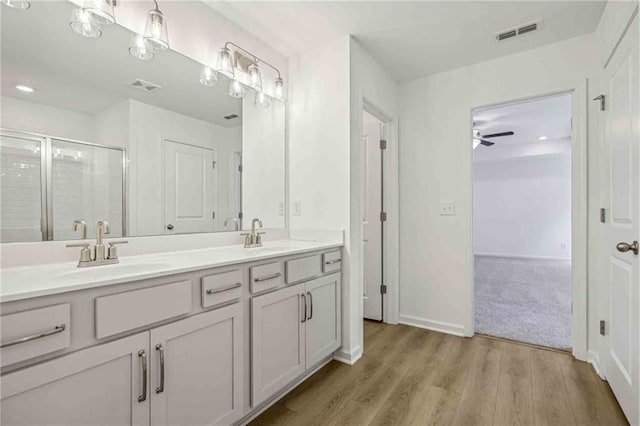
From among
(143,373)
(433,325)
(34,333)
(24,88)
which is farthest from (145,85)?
(433,325)

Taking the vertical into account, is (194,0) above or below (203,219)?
above

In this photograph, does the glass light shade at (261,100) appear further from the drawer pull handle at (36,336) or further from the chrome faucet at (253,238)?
the drawer pull handle at (36,336)

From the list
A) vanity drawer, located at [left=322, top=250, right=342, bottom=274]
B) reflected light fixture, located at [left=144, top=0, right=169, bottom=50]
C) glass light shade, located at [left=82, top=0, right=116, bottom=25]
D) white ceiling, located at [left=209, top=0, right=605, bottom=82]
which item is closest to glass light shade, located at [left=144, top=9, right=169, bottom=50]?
reflected light fixture, located at [left=144, top=0, right=169, bottom=50]

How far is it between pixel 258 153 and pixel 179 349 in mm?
1571

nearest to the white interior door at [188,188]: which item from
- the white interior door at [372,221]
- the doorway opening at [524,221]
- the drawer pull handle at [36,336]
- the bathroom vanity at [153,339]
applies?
the bathroom vanity at [153,339]

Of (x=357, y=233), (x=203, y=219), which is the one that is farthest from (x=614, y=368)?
(x=203, y=219)

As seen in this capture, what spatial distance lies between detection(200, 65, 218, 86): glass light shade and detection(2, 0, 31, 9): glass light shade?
825 mm

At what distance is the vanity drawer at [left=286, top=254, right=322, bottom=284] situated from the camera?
1.78 metres

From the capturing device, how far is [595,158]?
2.15 meters

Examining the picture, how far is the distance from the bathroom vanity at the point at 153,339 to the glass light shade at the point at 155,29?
1.16 meters

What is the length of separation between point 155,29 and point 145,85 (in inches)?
11.8

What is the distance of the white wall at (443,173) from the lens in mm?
2557

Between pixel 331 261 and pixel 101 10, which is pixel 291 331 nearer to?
pixel 331 261

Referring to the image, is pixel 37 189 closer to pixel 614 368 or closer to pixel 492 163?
pixel 614 368
